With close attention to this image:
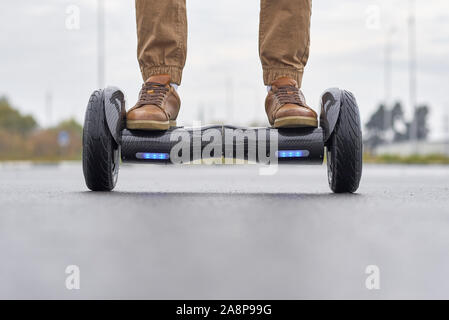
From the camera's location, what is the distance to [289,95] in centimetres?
363

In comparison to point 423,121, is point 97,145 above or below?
below

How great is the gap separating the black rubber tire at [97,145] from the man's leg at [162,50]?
197mm

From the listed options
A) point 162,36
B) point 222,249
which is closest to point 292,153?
point 162,36

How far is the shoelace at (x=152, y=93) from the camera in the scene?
356cm

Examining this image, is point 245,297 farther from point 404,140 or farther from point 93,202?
point 404,140

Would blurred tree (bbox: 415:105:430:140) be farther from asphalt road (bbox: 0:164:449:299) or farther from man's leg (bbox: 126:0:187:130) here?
asphalt road (bbox: 0:164:449:299)

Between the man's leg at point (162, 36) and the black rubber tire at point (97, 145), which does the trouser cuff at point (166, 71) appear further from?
the black rubber tire at point (97, 145)

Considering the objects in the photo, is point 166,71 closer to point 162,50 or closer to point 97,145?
point 162,50

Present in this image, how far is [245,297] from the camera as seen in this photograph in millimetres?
1497

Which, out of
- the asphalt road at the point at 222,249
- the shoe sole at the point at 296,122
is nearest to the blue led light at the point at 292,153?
the shoe sole at the point at 296,122

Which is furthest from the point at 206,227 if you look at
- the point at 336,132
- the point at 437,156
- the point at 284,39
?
the point at 437,156

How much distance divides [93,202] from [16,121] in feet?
222

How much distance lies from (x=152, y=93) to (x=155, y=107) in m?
0.14
